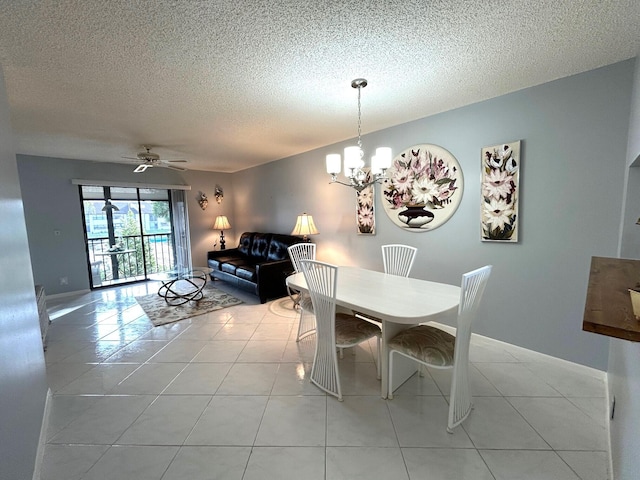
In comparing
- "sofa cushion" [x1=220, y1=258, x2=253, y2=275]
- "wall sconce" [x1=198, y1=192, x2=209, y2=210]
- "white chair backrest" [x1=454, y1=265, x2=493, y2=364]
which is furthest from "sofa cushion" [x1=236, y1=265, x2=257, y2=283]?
"white chair backrest" [x1=454, y1=265, x2=493, y2=364]

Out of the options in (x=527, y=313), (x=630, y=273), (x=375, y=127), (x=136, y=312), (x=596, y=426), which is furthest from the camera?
(x=136, y=312)

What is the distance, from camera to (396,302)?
195 cm

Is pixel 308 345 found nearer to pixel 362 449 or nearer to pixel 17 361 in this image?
pixel 362 449

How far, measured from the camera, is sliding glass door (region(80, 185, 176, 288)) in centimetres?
528

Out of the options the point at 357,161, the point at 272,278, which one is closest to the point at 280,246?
the point at 272,278

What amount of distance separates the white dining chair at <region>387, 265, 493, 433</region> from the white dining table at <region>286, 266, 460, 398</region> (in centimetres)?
12

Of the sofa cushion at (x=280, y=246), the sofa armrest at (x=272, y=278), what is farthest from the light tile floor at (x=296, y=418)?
the sofa cushion at (x=280, y=246)

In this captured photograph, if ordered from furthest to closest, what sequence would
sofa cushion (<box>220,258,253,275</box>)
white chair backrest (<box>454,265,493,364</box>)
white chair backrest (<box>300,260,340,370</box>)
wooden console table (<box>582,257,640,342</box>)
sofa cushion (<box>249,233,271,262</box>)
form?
sofa cushion (<box>249,233,271,262</box>), sofa cushion (<box>220,258,253,275</box>), white chair backrest (<box>300,260,340,370</box>), white chair backrest (<box>454,265,493,364</box>), wooden console table (<box>582,257,640,342</box>)

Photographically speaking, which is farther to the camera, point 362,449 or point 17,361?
point 362,449

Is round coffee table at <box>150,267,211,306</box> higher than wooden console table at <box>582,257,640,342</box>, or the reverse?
wooden console table at <box>582,257,640,342</box>

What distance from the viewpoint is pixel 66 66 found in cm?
185

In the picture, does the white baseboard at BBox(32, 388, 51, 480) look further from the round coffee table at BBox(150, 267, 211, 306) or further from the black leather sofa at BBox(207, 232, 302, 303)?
the black leather sofa at BBox(207, 232, 302, 303)

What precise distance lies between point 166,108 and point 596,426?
4.18 metres

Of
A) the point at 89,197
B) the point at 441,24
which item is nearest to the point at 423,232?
the point at 441,24
